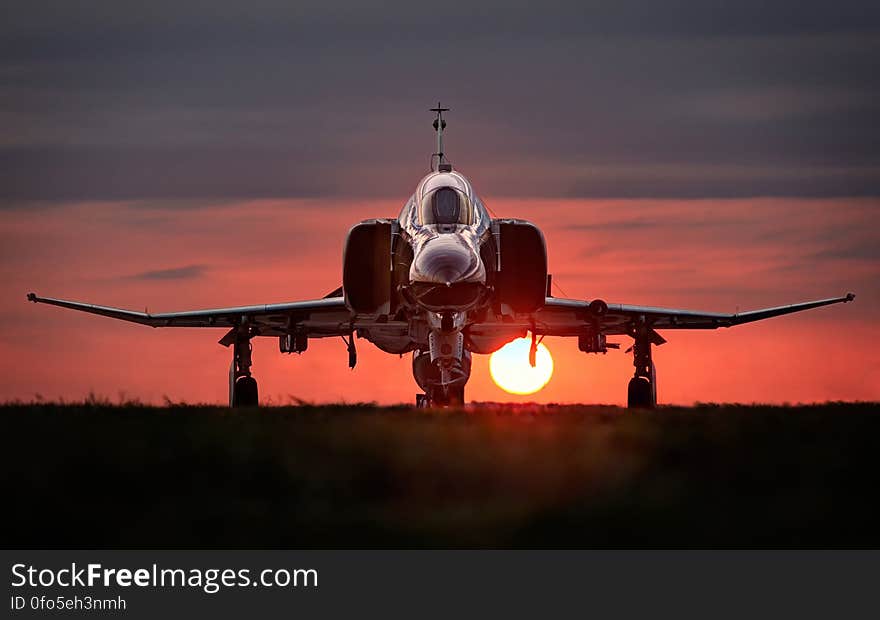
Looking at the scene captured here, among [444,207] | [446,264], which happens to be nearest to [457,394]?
[444,207]

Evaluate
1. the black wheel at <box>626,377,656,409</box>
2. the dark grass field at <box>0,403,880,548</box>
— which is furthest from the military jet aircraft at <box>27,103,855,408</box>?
the dark grass field at <box>0,403,880,548</box>

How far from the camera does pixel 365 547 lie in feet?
29.6

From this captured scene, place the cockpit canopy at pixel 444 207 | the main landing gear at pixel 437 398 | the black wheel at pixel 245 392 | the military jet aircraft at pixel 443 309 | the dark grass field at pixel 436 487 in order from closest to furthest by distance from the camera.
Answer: the dark grass field at pixel 436 487, the military jet aircraft at pixel 443 309, the cockpit canopy at pixel 444 207, the main landing gear at pixel 437 398, the black wheel at pixel 245 392

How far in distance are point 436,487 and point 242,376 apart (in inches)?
837

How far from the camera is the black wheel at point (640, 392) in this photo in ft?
104

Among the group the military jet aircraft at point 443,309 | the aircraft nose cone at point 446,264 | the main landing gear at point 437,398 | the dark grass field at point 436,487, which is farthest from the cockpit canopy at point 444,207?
the dark grass field at point 436,487

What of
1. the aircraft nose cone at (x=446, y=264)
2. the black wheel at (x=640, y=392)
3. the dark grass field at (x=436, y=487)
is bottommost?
the dark grass field at (x=436, y=487)

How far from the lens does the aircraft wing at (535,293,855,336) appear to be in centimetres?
3161

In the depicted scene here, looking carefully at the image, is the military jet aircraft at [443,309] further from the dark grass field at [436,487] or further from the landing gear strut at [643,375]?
the dark grass field at [436,487]

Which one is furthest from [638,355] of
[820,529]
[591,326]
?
[820,529]

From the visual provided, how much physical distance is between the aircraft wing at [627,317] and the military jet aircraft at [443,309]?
32mm

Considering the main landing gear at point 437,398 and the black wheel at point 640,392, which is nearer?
the main landing gear at point 437,398

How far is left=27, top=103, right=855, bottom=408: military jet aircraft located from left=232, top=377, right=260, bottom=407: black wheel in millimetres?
32
